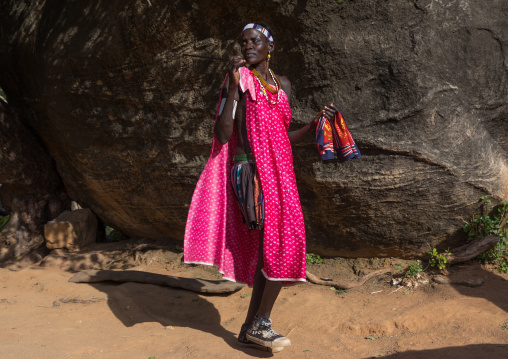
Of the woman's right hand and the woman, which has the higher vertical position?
the woman's right hand

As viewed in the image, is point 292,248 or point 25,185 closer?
point 292,248

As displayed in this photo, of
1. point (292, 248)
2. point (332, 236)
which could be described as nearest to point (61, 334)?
point (292, 248)

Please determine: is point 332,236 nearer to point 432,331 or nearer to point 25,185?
point 432,331

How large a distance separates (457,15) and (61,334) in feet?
12.6

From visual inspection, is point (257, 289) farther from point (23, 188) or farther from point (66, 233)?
point (23, 188)

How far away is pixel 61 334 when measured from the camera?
3.61 m

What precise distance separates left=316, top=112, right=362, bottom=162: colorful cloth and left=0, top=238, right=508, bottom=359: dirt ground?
128cm

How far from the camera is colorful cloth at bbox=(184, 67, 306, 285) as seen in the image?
323 cm

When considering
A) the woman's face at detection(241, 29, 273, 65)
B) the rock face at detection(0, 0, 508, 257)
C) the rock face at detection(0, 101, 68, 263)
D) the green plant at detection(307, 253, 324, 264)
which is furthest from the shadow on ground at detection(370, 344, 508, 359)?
the rock face at detection(0, 101, 68, 263)

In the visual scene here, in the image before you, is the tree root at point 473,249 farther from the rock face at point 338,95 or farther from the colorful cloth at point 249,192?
the colorful cloth at point 249,192

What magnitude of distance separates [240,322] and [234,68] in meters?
2.07

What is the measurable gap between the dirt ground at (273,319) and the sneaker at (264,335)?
0.40ft

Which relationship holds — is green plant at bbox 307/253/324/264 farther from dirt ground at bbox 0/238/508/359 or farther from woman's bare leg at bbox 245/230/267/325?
woman's bare leg at bbox 245/230/267/325

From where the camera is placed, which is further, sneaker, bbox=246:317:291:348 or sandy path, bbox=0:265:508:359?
sandy path, bbox=0:265:508:359
